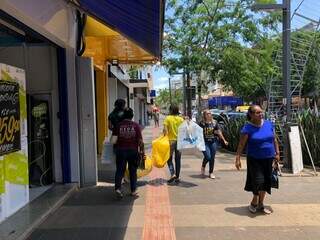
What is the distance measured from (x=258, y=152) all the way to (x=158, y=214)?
1726 millimetres

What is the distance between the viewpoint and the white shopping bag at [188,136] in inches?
450

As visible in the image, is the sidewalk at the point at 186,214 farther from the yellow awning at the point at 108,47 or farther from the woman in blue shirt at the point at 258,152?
the yellow awning at the point at 108,47

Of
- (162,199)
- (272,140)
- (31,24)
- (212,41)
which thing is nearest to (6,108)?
(31,24)

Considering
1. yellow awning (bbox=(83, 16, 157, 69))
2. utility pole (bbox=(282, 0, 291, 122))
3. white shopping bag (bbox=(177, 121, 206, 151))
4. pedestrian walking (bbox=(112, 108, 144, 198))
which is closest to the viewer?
pedestrian walking (bbox=(112, 108, 144, 198))

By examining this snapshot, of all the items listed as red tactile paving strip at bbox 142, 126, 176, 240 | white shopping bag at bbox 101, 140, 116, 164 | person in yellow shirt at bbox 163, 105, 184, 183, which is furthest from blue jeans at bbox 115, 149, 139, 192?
person in yellow shirt at bbox 163, 105, 184, 183

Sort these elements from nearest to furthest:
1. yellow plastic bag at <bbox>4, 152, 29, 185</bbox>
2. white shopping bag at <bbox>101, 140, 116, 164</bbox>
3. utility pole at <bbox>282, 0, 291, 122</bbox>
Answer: yellow plastic bag at <bbox>4, 152, 29, 185</bbox> → white shopping bag at <bbox>101, 140, 116, 164</bbox> → utility pole at <bbox>282, 0, 291, 122</bbox>

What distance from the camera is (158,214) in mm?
8703

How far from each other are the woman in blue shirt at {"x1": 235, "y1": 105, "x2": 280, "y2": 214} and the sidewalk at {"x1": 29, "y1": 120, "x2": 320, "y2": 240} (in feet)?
1.21

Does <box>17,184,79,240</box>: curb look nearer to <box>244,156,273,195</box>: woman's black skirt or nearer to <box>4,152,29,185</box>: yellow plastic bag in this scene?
<box>4,152,29,185</box>: yellow plastic bag

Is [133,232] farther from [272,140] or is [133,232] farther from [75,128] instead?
[75,128]

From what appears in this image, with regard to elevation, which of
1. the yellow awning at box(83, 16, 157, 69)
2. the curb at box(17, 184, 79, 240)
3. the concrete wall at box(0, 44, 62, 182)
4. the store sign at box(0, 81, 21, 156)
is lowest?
the curb at box(17, 184, 79, 240)

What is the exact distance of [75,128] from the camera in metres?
11.3

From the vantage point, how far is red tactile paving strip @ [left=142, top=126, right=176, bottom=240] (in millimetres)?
7410

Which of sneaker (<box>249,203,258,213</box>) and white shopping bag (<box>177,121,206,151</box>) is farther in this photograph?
white shopping bag (<box>177,121,206,151</box>)
